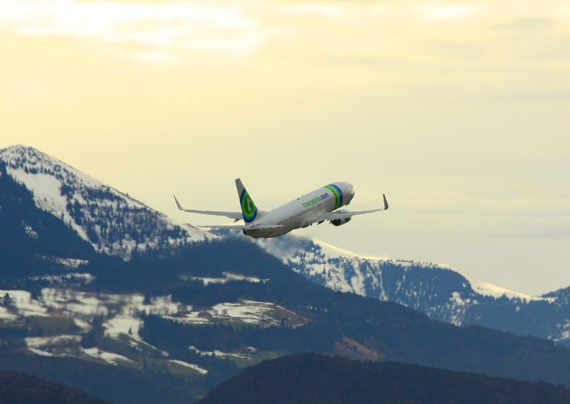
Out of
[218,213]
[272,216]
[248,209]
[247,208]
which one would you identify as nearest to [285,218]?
[272,216]

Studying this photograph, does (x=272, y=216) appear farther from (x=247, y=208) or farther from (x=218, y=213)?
(x=218, y=213)

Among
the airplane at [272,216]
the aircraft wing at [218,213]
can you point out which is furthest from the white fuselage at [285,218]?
the aircraft wing at [218,213]

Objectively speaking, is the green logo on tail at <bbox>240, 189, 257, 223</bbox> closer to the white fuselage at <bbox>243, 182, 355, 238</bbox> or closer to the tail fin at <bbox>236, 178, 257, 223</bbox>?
the tail fin at <bbox>236, 178, 257, 223</bbox>

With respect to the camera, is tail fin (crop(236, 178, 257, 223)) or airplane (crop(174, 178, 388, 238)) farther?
tail fin (crop(236, 178, 257, 223))

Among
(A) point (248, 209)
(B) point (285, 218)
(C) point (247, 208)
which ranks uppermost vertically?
(C) point (247, 208)

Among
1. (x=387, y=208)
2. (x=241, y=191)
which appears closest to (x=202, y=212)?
(x=241, y=191)

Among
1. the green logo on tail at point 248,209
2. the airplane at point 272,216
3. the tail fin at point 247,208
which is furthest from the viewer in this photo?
the tail fin at point 247,208

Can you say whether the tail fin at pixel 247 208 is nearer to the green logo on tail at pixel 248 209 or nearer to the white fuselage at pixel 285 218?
the green logo on tail at pixel 248 209

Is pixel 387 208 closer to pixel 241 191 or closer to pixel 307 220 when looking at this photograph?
pixel 307 220

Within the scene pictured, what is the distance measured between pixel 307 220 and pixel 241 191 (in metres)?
15.4

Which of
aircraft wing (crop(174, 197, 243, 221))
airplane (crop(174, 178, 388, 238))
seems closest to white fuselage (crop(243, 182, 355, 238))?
airplane (crop(174, 178, 388, 238))

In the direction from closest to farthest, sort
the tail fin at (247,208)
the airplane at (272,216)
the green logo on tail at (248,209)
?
1. the airplane at (272,216)
2. the green logo on tail at (248,209)
3. the tail fin at (247,208)

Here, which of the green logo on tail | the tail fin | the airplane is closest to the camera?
the airplane

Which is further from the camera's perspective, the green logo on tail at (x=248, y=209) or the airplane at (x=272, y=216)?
the green logo on tail at (x=248, y=209)
